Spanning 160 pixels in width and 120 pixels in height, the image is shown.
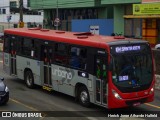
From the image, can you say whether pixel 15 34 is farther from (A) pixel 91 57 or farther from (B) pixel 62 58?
(A) pixel 91 57

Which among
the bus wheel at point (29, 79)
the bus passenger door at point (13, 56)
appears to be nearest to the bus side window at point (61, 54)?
the bus wheel at point (29, 79)

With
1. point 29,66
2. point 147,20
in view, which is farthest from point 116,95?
point 147,20

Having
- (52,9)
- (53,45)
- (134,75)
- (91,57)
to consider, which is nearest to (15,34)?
(53,45)

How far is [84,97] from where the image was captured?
50.3 feet

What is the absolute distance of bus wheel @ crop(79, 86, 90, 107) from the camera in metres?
15.1

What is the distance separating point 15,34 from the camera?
812 inches

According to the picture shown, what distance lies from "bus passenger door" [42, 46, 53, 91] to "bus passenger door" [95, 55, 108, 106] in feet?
12.6

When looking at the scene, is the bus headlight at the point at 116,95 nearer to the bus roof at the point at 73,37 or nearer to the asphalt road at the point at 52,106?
the asphalt road at the point at 52,106

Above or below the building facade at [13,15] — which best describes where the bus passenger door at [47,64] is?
below

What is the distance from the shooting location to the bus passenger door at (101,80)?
1384 cm

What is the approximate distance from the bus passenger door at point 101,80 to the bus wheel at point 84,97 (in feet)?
2.66

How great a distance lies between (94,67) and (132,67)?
1.39 m

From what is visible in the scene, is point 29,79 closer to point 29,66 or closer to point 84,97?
point 29,66

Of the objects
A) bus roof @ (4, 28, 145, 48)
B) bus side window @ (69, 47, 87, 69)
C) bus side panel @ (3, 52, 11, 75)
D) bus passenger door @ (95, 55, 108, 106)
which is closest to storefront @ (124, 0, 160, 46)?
bus side panel @ (3, 52, 11, 75)
